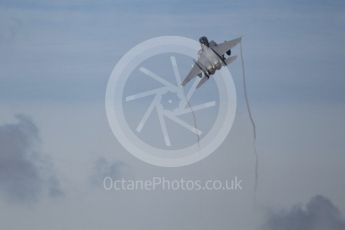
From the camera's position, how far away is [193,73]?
165 inches

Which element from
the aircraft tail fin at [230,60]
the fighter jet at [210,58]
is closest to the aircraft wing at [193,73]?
the fighter jet at [210,58]

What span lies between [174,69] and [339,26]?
0.82m

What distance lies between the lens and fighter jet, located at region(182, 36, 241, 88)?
418cm

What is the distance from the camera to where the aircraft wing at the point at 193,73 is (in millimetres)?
4176

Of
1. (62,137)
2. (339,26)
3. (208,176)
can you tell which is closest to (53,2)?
(62,137)

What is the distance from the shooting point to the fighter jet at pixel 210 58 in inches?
165

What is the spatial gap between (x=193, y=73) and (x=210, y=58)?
11 centimetres

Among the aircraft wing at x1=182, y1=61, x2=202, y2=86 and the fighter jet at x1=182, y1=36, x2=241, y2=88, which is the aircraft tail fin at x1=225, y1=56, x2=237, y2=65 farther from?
the aircraft wing at x1=182, y1=61, x2=202, y2=86

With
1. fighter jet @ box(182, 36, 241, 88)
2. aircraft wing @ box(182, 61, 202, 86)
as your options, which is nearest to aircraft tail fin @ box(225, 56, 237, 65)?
fighter jet @ box(182, 36, 241, 88)

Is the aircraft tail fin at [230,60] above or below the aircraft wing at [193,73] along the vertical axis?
above

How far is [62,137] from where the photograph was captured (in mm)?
4195

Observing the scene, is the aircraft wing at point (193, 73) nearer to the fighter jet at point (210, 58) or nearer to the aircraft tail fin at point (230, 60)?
the fighter jet at point (210, 58)

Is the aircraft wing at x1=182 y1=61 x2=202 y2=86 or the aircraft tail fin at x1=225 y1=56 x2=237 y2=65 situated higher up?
the aircraft tail fin at x1=225 y1=56 x2=237 y2=65

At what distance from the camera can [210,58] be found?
419 cm
